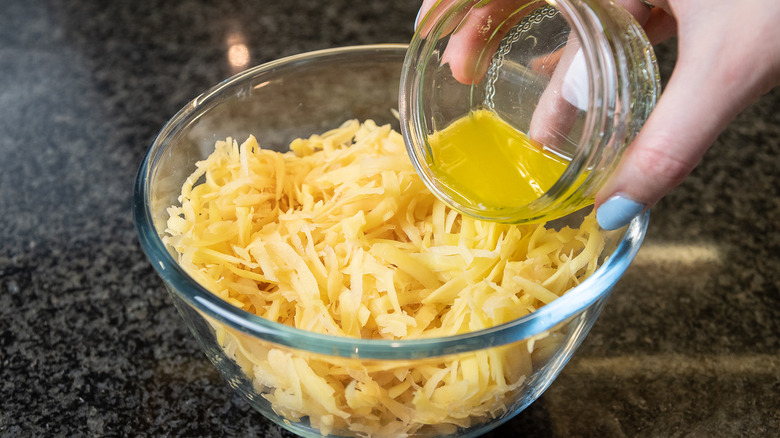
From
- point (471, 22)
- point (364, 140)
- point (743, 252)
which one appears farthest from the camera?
point (743, 252)

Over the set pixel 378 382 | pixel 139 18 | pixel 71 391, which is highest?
pixel 378 382

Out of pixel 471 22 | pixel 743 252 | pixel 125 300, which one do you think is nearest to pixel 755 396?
pixel 743 252

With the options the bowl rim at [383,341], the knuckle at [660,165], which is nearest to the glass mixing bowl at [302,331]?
the bowl rim at [383,341]

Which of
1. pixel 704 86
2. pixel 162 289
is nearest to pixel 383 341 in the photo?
pixel 704 86

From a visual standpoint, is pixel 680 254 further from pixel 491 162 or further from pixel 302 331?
pixel 302 331

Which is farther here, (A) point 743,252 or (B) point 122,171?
(B) point 122,171

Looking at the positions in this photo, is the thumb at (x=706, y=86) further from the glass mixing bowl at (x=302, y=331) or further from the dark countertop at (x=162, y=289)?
the dark countertop at (x=162, y=289)

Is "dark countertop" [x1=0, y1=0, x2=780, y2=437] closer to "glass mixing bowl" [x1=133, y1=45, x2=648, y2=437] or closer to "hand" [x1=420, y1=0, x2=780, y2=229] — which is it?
"glass mixing bowl" [x1=133, y1=45, x2=648, y2=437]

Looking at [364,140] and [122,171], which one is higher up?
[364,140]

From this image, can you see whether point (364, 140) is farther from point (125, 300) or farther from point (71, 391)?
point (71, 391)
